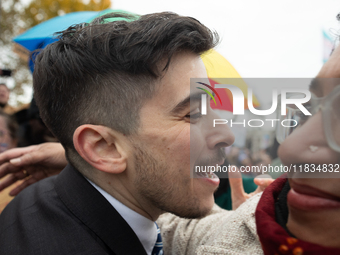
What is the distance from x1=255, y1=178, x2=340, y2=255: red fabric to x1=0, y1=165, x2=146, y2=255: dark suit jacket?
2.80 ft

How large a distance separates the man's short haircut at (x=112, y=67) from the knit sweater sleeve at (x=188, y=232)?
32.4 inches

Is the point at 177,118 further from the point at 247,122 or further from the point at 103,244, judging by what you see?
the point at 103,244

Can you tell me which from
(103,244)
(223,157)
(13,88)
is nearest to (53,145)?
(103,244)

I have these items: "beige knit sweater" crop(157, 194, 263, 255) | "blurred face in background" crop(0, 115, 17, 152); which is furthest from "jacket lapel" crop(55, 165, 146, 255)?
"blurred face in background" crop(0, 115, 17, 152)

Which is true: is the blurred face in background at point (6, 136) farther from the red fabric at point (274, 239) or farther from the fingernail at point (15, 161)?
the red fabric at point (274, 239)

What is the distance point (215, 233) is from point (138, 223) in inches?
19.3

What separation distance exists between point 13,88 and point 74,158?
16.1 metres

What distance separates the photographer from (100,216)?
1517 mm

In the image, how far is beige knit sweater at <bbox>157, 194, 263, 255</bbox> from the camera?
4.38 ft

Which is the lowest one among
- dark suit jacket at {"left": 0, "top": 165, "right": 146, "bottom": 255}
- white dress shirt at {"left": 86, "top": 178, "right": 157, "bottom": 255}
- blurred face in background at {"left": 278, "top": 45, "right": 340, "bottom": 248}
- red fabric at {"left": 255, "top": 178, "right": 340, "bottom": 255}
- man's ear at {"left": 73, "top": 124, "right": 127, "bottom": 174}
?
white dress shirt at {"left": 86, "top": 178, "right": 157, "bottom": 255}

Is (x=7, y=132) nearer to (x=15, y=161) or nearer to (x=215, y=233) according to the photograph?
(x=15, y=161)

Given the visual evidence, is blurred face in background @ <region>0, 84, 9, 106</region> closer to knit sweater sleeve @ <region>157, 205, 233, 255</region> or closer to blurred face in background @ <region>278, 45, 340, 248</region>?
knit sweater sleeve @ <region>157, 205, 233, 255</region>

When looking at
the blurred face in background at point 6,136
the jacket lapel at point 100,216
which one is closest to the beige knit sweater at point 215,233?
the jacket lapel at point 100,216

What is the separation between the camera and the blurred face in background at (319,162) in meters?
0.66
